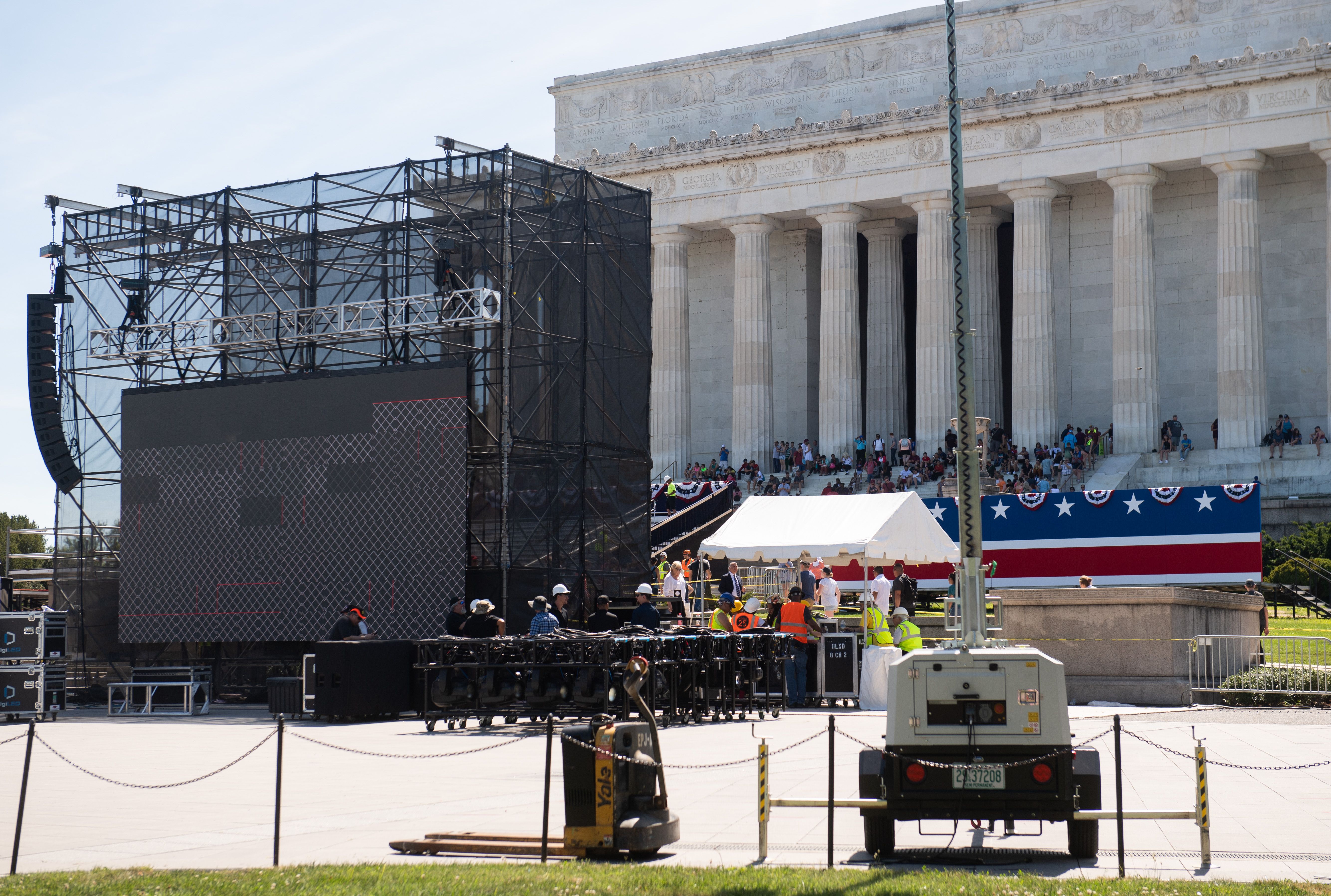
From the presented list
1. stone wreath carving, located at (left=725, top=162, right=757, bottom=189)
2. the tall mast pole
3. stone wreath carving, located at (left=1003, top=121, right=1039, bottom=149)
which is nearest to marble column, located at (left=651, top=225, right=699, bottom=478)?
stone wreath carving, located at (left=725, top=162, right=757, bottom=189)

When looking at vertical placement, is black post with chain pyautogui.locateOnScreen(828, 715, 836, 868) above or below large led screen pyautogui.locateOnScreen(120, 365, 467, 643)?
below

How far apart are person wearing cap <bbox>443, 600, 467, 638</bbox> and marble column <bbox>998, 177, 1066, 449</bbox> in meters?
36.0

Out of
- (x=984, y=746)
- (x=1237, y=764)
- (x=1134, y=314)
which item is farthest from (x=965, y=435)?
(x=1134, y=314)

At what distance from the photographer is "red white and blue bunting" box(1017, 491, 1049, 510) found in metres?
41.5

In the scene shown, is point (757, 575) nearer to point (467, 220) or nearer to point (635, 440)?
point (635, 440)

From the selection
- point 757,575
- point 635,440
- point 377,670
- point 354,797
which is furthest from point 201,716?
point 757,575

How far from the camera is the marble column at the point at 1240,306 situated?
53.5 m

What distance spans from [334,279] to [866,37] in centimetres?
3514

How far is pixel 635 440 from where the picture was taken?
3191 cm

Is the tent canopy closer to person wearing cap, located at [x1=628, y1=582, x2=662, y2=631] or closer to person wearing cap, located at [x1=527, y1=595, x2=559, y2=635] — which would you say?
person wearing cap, located at [x1=628, y1=582, x2=662, y2=631]

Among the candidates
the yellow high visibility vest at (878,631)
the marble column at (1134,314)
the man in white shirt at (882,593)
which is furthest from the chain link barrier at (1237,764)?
the marble column at (1134,314)

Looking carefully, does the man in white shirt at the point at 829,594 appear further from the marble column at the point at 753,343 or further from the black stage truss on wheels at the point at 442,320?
the marble column at the point at 753,343

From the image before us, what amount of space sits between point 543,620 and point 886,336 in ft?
139

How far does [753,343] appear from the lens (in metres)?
62.3
